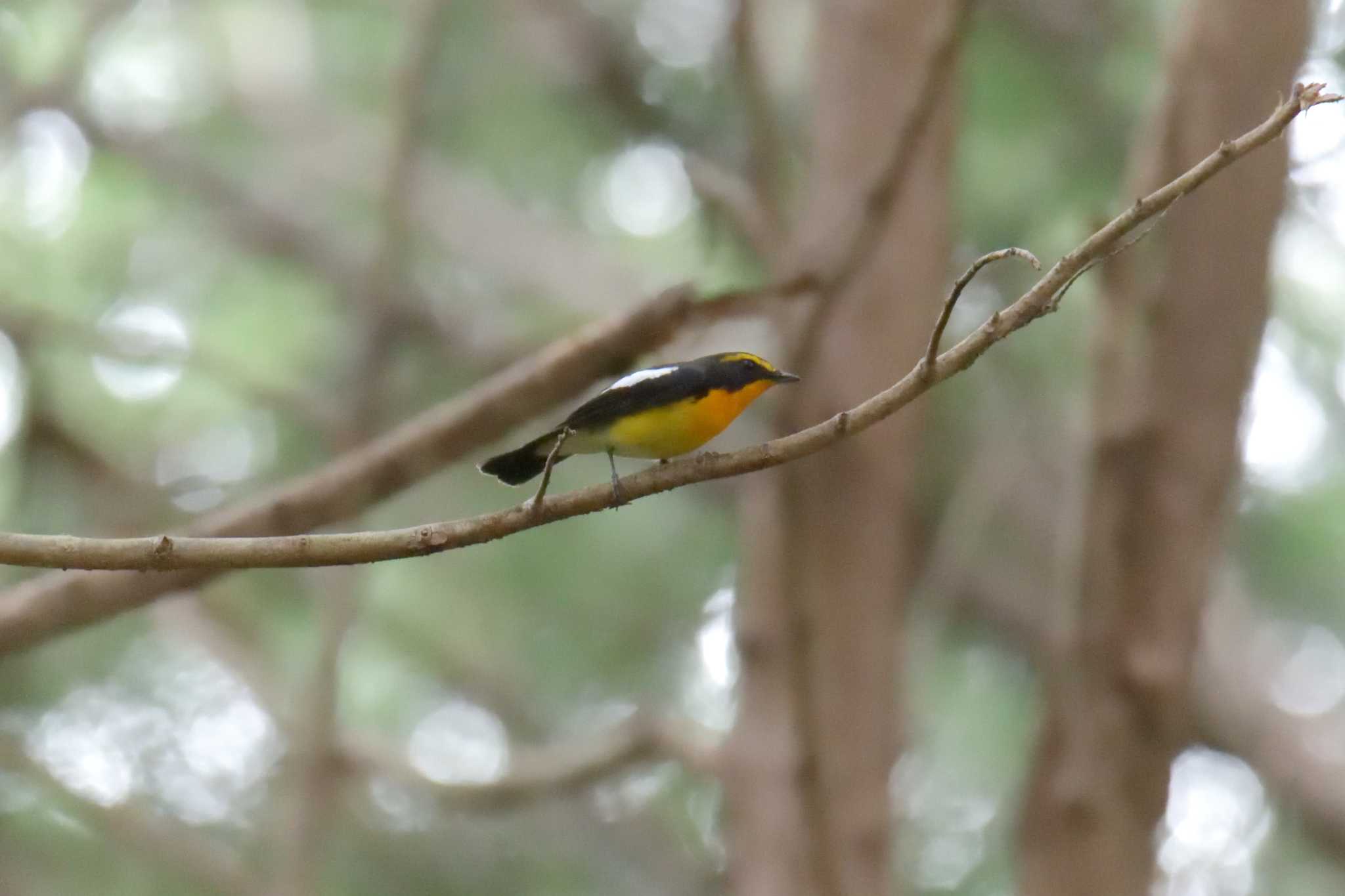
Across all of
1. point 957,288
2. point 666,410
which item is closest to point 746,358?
point 666,410

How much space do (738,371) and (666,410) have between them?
0.19 m

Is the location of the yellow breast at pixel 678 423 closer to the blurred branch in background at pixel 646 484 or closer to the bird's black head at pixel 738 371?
the bird's black head at pixel 738 371

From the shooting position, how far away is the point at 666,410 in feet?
9.80

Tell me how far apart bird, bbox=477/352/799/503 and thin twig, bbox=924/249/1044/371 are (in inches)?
36.9

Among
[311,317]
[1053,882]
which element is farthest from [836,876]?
[311,317]

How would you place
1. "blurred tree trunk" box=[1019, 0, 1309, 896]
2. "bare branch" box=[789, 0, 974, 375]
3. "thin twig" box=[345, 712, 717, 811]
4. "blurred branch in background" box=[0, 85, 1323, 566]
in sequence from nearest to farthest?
1. "blurred branch in background" box=[0, 85, 1323, 566]
2. "bare branch" box=[789, 0, 974, 375]
3. "blurred tree trunk" box=[1019, 0, 1309, 896]
4. "thin twig" box=[345, 712, 717, 811]

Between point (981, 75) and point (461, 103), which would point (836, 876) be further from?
point (461, 103)

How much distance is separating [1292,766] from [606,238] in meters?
4.61

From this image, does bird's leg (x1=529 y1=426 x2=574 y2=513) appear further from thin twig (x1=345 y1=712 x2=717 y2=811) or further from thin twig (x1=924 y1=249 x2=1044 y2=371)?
thin twig (x1=345 y1=712 x2=717 y2=811)

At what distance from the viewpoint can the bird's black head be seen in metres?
Result: 3.02

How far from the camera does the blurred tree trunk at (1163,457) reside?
4.01 m

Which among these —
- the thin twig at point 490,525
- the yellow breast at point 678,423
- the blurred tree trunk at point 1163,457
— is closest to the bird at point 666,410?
the yellow breast at point 678,423

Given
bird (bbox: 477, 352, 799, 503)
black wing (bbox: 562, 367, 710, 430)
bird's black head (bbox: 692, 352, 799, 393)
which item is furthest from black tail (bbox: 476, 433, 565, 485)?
bird's black head (bbox: 692, 352, 799, 393)

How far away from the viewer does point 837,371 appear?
171 inches
